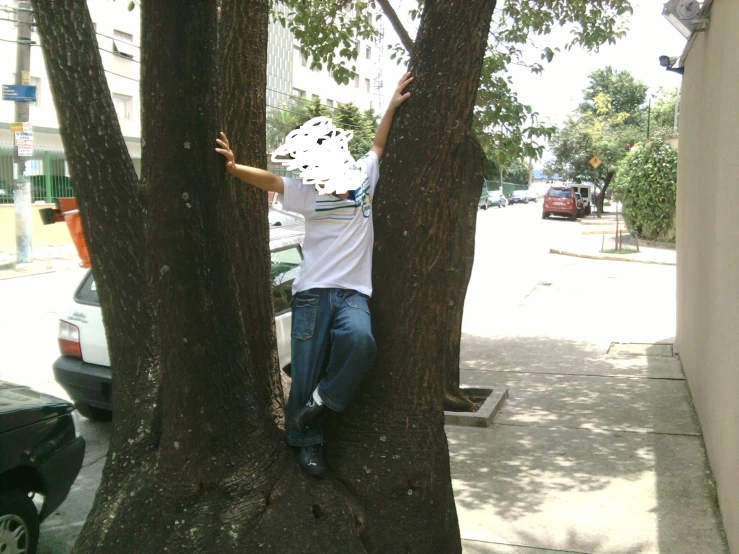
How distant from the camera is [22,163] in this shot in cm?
1823

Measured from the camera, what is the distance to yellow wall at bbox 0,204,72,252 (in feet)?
68.3

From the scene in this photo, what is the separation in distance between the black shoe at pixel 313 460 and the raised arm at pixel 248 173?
1058 millimetres

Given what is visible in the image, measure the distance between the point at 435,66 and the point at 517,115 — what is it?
497 cm

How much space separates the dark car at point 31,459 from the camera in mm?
4109

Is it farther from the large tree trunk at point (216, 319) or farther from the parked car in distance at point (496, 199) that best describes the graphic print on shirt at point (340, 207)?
the parked car in distance at point (496, 199)

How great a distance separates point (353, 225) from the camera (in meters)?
3.40

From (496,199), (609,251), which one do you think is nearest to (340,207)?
(609,251)

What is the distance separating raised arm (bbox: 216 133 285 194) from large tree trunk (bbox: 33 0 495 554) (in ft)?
0.14

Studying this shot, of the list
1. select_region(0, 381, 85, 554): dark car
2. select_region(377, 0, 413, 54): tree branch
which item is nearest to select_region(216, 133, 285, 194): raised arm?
select_region(0, 381, 85, 554): dark car

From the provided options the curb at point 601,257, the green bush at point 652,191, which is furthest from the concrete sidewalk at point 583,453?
the green bush at point 652,191

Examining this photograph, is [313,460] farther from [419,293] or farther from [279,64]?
[279,64]

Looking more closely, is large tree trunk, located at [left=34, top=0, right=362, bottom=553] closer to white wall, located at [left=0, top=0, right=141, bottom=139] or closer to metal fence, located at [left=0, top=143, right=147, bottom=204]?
metal fence, located at [left=0, top=143, right=147, bottom=204]

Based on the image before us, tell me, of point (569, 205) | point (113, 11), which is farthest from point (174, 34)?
point (569, 205)

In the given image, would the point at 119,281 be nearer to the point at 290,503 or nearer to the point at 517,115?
the point at 290,503
